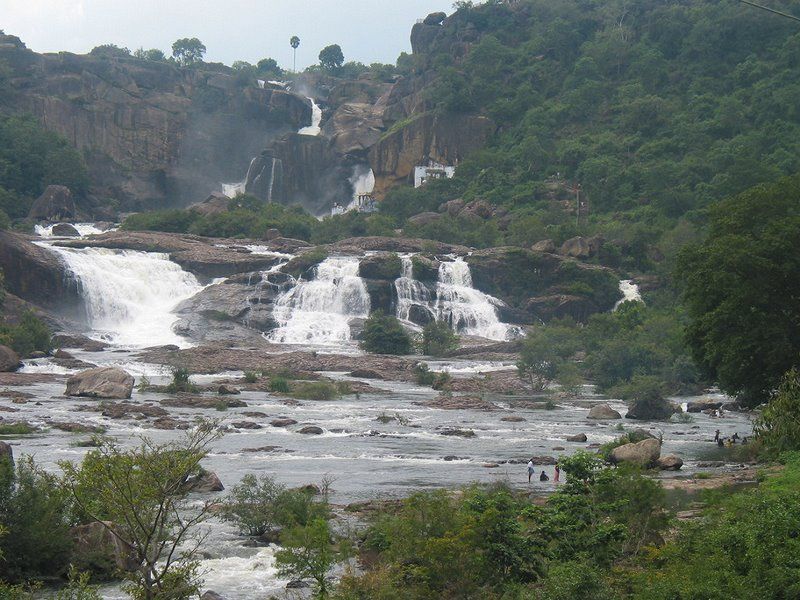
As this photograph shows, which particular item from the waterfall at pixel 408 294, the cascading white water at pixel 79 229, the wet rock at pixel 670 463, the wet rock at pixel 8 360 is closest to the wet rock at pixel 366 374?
the wet rock at pixel 8 360

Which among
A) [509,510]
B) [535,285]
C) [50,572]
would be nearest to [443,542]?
[509,510]

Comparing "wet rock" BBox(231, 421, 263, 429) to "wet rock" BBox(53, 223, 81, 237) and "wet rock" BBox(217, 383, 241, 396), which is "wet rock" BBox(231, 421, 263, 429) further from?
"wet rock" BBox(53, 223, 81, 237)

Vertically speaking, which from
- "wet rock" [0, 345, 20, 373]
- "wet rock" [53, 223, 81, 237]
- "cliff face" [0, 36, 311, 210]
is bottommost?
"wet rock" [0, 345, 20, 373]

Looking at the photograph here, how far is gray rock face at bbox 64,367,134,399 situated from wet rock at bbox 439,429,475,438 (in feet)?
42.3

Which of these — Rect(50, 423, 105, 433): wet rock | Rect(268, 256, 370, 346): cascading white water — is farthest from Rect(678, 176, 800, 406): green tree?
Rect(268, 256, 370, 346): cascading white water

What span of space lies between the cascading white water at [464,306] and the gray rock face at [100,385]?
1171 inches

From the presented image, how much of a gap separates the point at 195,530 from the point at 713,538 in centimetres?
1076

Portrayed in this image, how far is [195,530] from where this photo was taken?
854 inches

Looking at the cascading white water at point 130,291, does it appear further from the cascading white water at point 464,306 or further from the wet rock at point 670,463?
the wet rock at point 670,463

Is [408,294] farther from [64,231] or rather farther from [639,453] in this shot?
[639,453]

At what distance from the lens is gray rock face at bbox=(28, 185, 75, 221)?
86.3 m

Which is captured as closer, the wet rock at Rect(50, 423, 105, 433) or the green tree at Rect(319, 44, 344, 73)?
the wet rock at Rect(50, 423, 105, 433)

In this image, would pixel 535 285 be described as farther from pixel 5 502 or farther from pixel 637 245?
pixel 5 502

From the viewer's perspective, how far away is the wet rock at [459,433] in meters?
36.1
